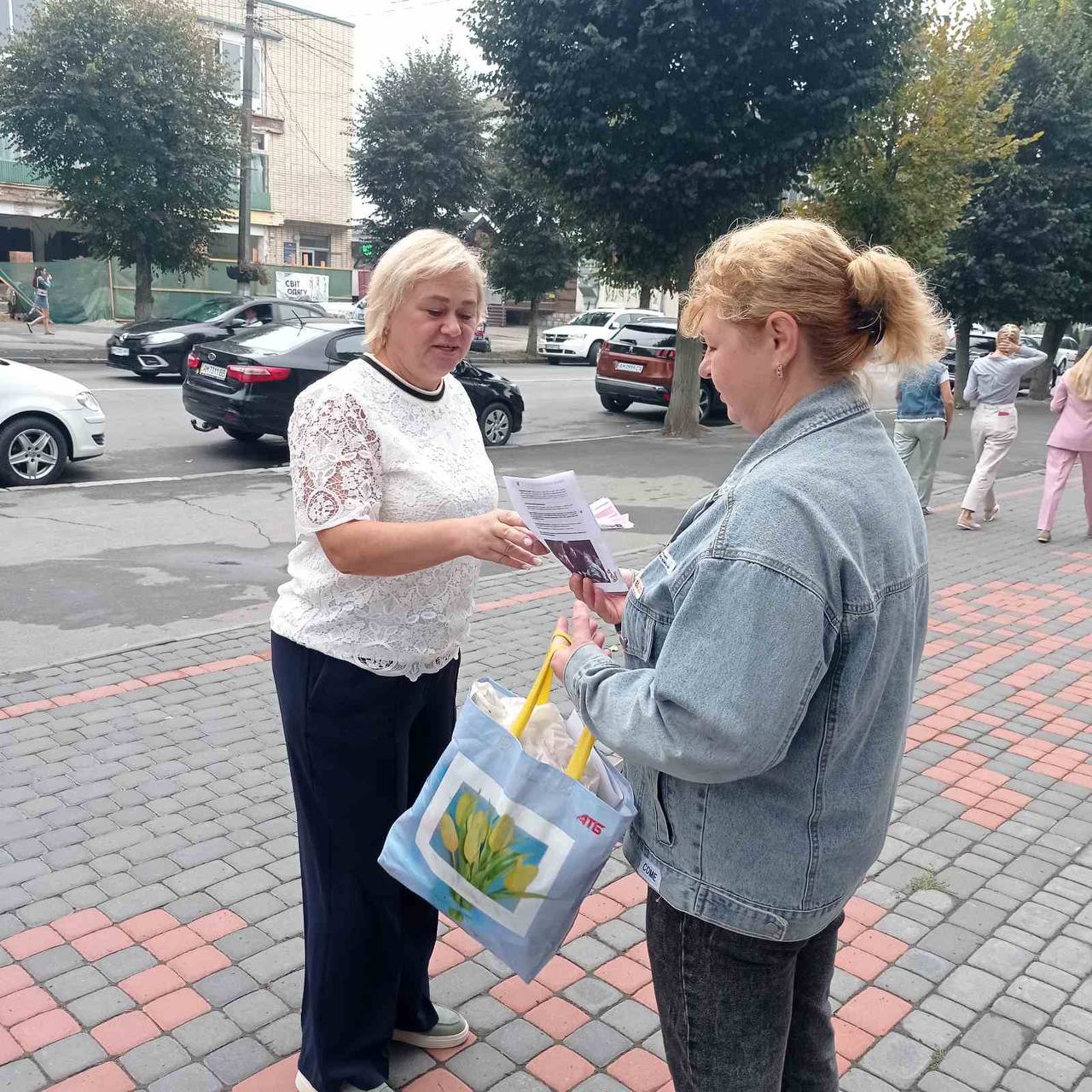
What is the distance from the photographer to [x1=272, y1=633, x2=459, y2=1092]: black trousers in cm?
226

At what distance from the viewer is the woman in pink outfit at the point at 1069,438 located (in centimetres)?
902

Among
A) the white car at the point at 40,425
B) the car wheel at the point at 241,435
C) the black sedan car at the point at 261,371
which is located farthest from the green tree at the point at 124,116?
the white car at the point at 40,425

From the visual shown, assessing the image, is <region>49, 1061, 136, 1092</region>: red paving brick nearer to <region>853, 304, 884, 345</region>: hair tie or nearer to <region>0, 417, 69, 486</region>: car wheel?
<region>853, 304, 884, 345</region>: hair tie

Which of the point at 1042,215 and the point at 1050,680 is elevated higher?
the point at 1042,215

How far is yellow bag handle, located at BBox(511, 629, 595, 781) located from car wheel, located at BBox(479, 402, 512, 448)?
38.2ft

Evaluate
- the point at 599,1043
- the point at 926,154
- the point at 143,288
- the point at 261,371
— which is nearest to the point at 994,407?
the point at 261,371

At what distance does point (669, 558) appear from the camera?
162 centimetres

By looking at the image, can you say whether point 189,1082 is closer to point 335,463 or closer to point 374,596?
point 374,596

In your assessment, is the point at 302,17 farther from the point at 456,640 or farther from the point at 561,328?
the point at 456,640

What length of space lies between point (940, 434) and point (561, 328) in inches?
833

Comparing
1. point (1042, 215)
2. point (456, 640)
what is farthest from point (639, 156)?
point (456, 640)

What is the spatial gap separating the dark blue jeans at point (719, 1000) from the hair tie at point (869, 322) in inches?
36.8

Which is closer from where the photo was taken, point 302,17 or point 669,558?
point 669,558

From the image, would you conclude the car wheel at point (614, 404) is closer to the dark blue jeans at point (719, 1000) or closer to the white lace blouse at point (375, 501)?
the white lace blouse at point (375, 501)
